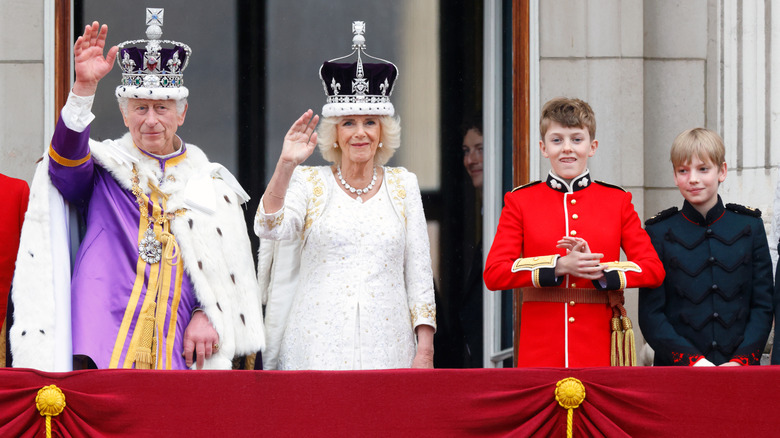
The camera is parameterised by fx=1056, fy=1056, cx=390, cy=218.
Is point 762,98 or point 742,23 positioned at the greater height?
point 742,23

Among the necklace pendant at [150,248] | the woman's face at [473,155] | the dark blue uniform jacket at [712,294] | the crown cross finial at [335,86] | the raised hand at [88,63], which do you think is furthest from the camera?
the woman's face at [473,155]

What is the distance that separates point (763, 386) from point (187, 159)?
229cm

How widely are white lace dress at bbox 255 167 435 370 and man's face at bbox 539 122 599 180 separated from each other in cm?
58

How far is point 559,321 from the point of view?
3.93m

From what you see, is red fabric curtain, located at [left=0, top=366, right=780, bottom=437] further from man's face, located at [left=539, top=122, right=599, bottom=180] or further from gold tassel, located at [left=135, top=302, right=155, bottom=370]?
man's face, located at [left=539, top=122, right=599, bottom=180]

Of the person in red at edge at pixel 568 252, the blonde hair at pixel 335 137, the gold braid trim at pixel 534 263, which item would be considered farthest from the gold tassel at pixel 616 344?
the blonde hair at pixel 335 137

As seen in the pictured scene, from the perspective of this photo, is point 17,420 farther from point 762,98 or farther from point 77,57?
point 762,98

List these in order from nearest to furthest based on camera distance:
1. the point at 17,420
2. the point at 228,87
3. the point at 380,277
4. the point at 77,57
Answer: the point at 17,420 → the point at 77,57 → the point at 380,277 → the point at 228,87

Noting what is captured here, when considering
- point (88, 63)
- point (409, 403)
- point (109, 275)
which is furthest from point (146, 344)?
point (409, 403)

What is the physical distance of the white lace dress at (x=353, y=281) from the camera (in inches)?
157

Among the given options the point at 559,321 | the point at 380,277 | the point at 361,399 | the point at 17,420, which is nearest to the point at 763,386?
the point at 559,321

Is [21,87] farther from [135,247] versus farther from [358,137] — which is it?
[358,137]

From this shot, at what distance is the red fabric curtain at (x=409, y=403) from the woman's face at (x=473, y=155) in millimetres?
2863

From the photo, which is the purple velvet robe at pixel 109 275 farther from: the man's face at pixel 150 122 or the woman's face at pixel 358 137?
the woman's face at pixel 358 137
